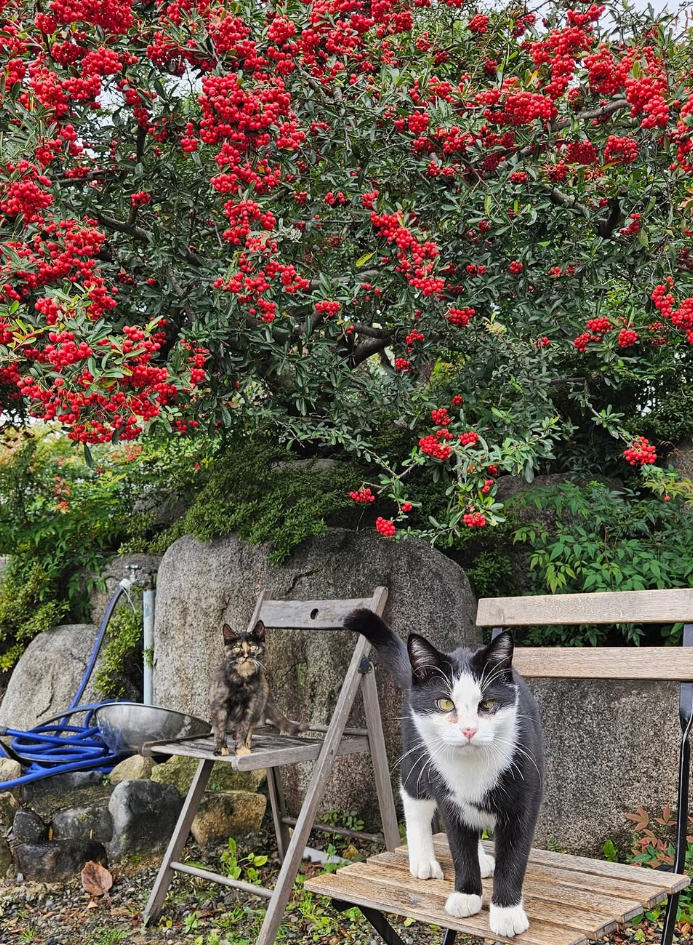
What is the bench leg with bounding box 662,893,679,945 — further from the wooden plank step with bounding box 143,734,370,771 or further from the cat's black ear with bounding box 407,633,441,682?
the wooden plank step with bounding box 143,734,370,771

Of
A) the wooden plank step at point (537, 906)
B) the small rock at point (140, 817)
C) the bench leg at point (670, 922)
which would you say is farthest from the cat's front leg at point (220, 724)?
the bench leg at point (670, 922)

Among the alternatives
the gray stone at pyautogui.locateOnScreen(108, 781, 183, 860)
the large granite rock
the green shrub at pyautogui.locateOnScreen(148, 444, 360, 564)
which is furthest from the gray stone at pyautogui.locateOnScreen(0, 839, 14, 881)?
the green shrub at pyautogui.locateOnScreen(148, 444, 360, 564)

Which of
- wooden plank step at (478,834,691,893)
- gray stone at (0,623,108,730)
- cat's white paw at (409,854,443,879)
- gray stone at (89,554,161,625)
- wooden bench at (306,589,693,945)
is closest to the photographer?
wooden bench at (306,589,693,945)

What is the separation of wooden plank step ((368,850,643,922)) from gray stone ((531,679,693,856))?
144 centimetres

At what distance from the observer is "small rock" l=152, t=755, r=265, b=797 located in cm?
417

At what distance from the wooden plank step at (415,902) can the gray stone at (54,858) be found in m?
1.95

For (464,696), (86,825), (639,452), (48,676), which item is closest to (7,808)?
(86,825)

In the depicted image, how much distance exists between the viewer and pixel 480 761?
1936 mm

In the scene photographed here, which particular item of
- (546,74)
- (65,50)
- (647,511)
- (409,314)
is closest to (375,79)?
(546,74)

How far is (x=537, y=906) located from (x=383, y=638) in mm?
801

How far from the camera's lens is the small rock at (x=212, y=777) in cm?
417

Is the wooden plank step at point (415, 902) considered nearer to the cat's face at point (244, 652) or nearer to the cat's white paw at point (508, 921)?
the cat's white paw at point (508, 921)

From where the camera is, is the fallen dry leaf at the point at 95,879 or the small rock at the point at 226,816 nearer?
the fallen dry leaf at the point at 95,879

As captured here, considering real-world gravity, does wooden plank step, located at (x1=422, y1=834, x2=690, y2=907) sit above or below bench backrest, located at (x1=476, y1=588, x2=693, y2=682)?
below
